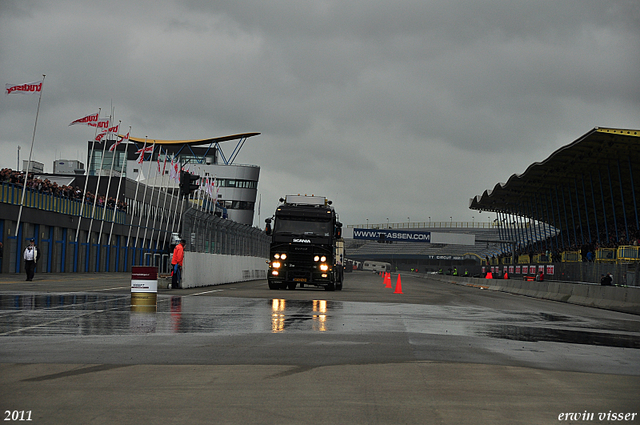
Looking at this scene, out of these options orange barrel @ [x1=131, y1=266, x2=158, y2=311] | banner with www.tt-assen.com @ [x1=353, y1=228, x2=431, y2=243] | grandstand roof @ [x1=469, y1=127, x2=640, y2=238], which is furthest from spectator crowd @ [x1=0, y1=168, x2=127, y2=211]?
banner with www.tt-assen.com @ [x1=353, y1=228, x2=431, y2=243]

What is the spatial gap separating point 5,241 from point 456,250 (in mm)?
112823

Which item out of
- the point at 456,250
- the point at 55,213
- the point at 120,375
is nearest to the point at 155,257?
the point at 55,213

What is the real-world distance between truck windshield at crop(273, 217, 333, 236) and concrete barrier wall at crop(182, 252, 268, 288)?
390 centimetres

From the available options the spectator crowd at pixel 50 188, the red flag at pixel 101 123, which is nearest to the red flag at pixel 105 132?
the red flag at pixel 101 123

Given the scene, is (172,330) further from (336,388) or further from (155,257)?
(155,257)

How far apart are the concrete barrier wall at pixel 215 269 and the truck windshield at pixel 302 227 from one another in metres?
3.90

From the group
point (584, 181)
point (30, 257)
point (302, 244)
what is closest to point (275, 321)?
point (302, 244)

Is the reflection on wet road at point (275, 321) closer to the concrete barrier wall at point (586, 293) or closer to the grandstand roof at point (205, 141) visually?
the concrete barrier wall at point (586, 293)

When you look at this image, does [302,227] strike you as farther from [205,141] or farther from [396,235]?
[396,235]

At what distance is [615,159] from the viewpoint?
53.9 meters

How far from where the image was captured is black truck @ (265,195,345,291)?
30.2 m

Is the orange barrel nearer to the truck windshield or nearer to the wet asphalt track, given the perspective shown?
the wet asphalt track

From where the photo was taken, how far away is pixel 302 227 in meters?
30.2

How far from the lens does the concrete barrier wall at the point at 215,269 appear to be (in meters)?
30.2
